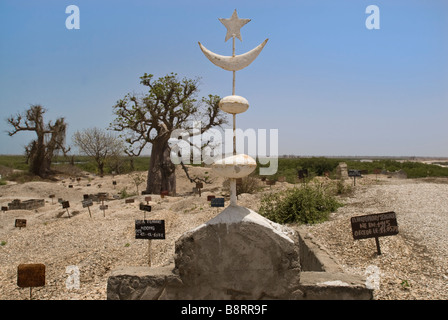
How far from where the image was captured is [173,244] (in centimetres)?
767

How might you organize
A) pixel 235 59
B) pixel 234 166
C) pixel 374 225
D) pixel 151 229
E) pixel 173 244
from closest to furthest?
pixel 234 166
pixel 235 59
pixel 151 229
pixel 374 225
pixel 173 244

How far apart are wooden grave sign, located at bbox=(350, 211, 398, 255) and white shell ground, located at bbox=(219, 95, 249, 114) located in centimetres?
397

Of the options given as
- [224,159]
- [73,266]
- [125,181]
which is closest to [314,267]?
[224,159]

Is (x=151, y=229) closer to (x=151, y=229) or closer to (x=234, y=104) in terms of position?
(x=151, y=229)

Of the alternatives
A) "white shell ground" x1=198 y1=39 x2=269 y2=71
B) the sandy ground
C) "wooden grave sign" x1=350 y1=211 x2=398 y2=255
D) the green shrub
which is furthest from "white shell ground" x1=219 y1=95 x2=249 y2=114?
the green shrub

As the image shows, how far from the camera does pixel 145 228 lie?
5762mm

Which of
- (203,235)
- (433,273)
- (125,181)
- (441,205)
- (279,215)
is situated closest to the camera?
(203,235)

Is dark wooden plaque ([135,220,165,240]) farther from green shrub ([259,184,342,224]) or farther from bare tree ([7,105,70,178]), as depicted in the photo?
bare tree ([7,105,70,178])

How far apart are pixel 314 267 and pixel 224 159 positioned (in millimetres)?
2702

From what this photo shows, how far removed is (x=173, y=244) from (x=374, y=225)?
463cm

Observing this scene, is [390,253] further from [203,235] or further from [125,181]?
[125,181]

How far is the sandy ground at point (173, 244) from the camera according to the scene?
530 centimetres

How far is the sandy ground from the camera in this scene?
17.4ft

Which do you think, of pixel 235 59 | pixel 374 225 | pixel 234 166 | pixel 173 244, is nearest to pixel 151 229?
pixel 173 244
